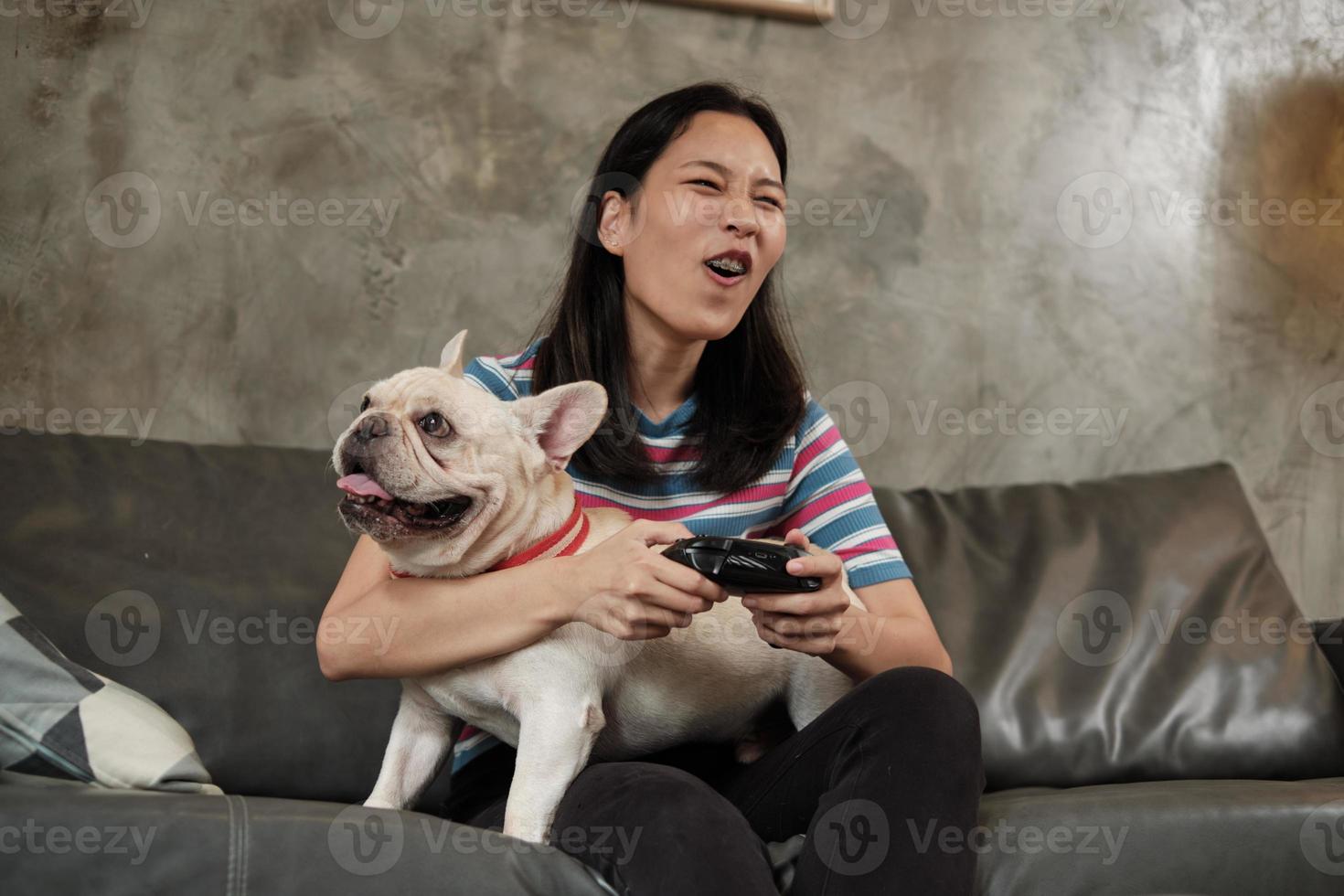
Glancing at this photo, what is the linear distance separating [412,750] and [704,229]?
2.50 feet

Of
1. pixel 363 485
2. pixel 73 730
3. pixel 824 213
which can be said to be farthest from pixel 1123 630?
pixel 73 730

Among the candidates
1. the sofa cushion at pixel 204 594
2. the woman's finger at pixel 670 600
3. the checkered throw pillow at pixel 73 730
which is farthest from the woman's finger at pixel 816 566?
the sofa cushion at pixel 204 594

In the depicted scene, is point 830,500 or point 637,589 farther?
point 830,500

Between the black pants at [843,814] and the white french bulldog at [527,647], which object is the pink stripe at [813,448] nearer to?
the white french bulldog at [527,647]

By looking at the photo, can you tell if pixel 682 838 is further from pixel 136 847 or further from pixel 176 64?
pixel 176 64

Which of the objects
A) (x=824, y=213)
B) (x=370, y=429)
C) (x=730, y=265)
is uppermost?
(x=824, y=213)

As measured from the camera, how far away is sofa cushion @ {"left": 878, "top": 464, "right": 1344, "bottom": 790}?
187 cm

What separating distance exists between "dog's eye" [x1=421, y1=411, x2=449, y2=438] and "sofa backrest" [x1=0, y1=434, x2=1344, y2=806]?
1.81 ft

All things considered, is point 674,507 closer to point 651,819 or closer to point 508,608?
point 508,608

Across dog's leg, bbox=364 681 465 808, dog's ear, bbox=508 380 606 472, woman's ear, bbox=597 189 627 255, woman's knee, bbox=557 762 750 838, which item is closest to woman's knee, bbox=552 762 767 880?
woman's knee, bbox=557 762 750 838

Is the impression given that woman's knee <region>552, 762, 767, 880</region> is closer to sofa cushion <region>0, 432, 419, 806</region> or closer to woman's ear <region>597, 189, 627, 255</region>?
sofa cushion <region>0, 432, 419, 806</region>

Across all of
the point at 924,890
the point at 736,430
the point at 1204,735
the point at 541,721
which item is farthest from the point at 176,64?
the point at 1204,735

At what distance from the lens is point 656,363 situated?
172cm

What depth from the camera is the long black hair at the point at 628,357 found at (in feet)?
5.44
